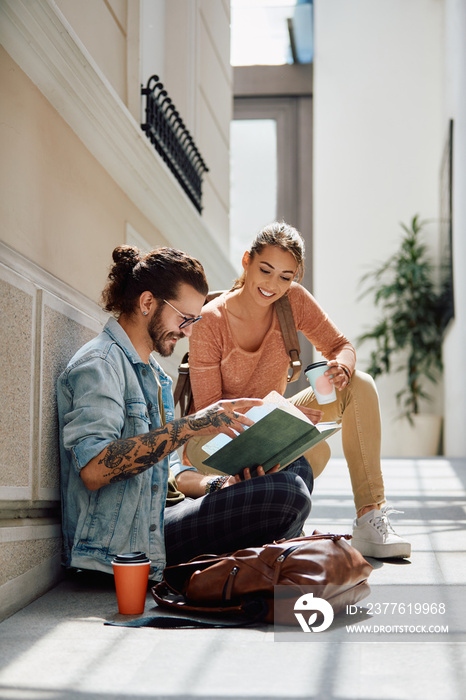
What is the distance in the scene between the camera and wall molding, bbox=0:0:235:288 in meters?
1.77

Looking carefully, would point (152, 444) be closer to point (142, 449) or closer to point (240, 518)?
point (142, 449)

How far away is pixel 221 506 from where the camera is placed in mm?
1839

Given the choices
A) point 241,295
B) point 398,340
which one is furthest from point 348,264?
point 241,295

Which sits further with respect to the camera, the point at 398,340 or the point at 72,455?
the point at 398,340

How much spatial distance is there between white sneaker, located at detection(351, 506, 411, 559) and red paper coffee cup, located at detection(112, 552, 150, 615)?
0.81 meters

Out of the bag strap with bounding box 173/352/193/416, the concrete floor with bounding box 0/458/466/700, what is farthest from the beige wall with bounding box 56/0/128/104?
the concrete floor with bounding box 0/458/466/700

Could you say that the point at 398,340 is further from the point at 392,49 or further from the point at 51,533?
the point at 51,533

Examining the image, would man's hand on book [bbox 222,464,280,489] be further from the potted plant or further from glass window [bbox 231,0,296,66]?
glass window [bbox 231,0,296,66]

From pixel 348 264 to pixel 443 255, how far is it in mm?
950

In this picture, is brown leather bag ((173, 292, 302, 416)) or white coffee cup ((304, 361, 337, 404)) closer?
white coffee cup ((304, 361, 337, 404))

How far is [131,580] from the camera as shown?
1630mm

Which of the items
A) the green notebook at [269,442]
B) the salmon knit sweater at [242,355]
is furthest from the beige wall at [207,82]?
the green notebook at [269,442]

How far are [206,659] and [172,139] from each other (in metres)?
2.63

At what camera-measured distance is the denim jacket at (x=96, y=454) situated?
1747 mm
